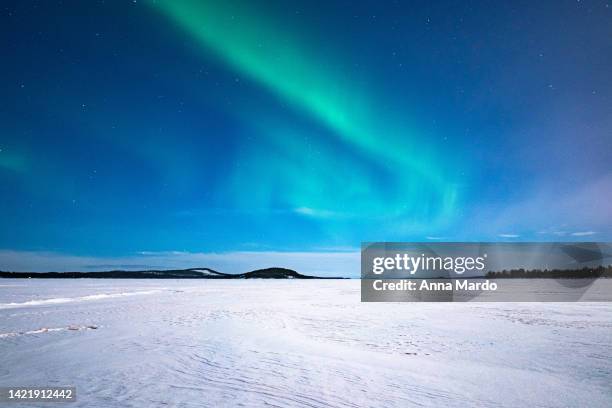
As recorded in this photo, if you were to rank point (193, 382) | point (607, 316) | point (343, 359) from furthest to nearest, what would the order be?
1. point (607, 316)
2. point (343, 359)
3. point (193, 382)

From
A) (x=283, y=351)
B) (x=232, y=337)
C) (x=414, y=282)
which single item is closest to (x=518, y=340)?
(x=283, y=351)

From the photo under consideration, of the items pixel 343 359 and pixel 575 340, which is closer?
pixel 343 359

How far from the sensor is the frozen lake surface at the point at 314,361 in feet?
19.6

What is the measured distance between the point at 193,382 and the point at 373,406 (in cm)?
317

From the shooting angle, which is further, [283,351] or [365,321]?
[365,321]

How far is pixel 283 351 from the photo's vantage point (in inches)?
363

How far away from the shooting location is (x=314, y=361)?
26.8 feet

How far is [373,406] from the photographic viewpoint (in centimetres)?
553

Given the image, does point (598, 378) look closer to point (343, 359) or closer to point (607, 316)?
point (343, 359)

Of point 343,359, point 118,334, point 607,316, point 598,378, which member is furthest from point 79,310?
point 607,316

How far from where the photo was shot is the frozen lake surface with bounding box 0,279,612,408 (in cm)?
598

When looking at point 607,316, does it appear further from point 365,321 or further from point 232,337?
point 232,337

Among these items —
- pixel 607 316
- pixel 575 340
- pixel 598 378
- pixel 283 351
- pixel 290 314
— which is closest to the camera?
pixel 598 378

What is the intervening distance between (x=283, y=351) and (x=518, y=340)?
22.5 feet
